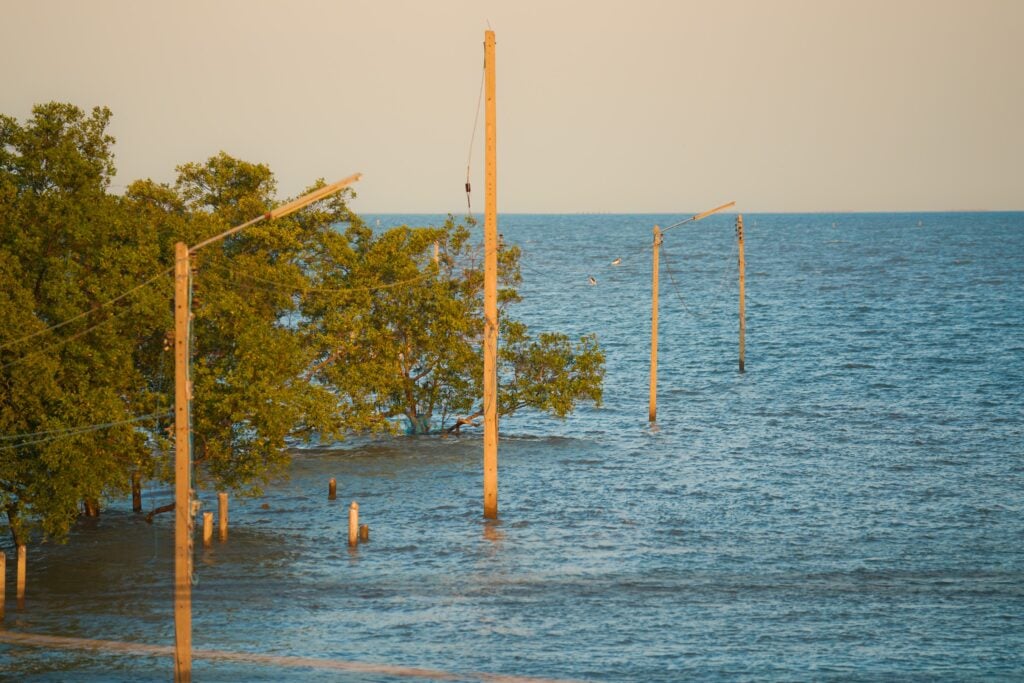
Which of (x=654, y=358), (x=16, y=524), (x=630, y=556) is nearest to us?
(x=16, y=524)

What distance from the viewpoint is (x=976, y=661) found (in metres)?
26.5

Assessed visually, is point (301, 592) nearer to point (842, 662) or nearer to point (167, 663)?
point (167, 663)

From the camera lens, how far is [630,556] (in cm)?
3559

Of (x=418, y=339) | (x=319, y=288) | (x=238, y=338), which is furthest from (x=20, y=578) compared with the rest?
→ (x=418, y=339)

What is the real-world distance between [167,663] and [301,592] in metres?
5.88

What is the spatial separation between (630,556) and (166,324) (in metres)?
14.9

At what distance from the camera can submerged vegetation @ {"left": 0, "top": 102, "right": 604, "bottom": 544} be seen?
31422 mm

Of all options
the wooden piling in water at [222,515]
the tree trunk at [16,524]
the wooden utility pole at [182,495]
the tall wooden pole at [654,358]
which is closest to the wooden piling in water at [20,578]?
the tree trunk at [16,524]

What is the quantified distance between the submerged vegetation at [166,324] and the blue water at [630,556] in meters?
2.75

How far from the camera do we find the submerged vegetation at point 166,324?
31.4 m

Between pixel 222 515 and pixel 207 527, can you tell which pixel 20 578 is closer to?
pixel 207 527

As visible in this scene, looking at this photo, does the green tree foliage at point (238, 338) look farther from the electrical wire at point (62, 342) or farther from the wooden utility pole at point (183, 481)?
the wooden utility pole at point (183, 481)

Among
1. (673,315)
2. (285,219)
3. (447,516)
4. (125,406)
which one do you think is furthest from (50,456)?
(673,315)

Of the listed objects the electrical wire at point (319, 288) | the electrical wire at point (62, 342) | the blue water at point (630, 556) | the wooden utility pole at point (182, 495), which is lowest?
the blue water at point (630, 556)
